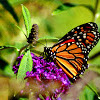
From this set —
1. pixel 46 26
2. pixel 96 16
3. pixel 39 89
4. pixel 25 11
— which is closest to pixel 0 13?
pixel 46 26

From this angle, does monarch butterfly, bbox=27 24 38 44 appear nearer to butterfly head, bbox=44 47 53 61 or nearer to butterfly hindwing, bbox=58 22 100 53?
butterfly head, bbox=44 47 53 61

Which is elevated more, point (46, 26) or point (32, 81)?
point (46, 26)

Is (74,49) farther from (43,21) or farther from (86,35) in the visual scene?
(43,21)

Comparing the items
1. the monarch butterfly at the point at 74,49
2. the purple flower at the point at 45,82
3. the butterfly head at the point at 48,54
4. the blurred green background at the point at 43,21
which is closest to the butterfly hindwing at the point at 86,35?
the monarch butterfly at the point at 74,49

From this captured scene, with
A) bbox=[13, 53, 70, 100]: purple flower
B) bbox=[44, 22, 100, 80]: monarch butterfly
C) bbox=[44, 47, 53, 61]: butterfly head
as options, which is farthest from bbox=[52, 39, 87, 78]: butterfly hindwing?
bbox=[13, 53, 70, 100]: purple flower

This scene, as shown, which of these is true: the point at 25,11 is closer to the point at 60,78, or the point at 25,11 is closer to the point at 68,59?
the point at 60,78

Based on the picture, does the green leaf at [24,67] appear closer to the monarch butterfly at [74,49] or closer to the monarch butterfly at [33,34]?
the monarch butterfly at [33,34]
